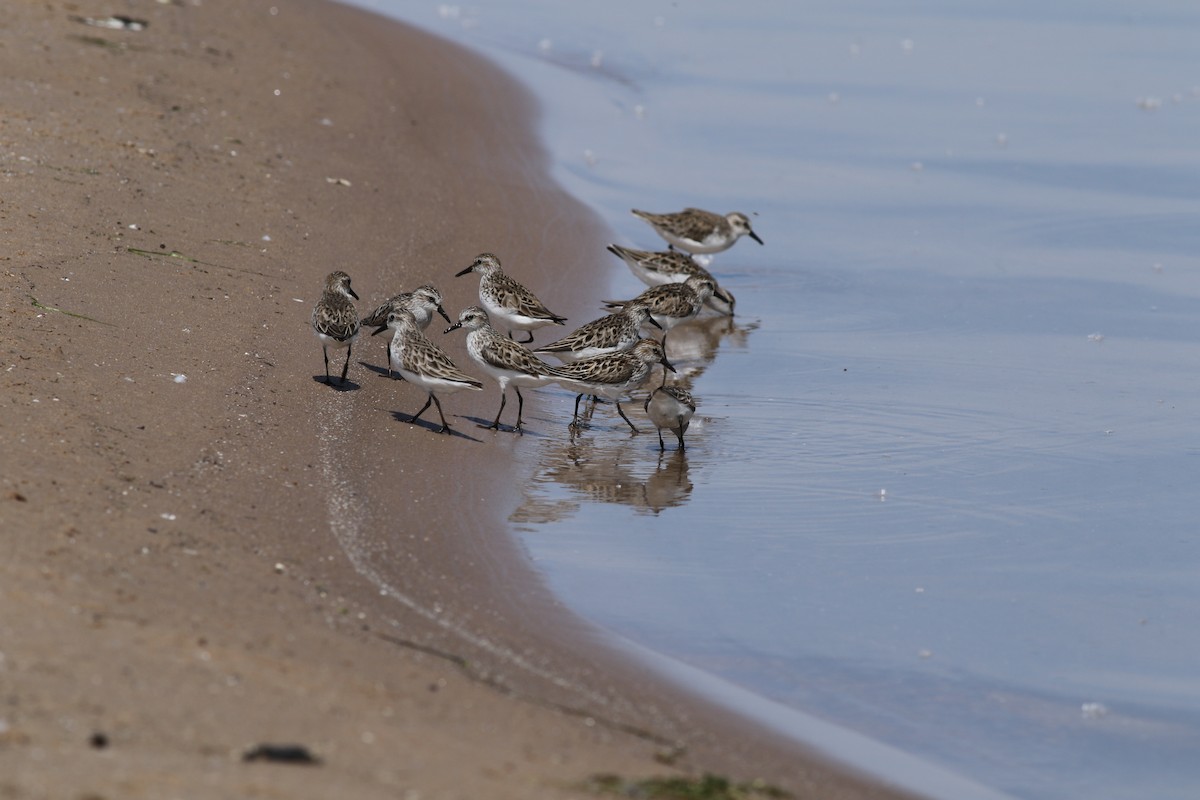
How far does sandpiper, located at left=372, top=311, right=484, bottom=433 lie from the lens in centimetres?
1021

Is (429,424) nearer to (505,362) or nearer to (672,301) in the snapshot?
(505,362)

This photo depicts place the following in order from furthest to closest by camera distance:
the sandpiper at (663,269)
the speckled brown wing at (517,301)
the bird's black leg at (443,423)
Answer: the sandpiper at (663,269) → the speckled brown wing at (517,301) → the bird's black leg at (443,423)

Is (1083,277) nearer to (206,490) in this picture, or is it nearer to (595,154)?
(595,154)

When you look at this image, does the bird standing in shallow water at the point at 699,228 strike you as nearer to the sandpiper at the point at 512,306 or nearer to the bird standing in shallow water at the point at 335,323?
the sandpiper at the point at 512,306

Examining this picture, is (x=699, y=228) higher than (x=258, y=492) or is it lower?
higher

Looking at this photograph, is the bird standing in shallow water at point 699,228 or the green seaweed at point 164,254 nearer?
the green seaweed at point 164,254

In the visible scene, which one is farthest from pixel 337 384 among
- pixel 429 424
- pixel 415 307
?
pixel 415 307

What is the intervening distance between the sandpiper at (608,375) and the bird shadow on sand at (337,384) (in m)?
1.40

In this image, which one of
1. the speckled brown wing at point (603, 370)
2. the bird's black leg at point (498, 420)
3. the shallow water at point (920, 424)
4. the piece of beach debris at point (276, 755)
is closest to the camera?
the piece of beach debris at point (276, 755)

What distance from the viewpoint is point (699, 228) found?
15.8 m

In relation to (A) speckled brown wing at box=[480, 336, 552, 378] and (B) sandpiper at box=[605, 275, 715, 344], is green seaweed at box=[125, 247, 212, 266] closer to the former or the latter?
(A) speckled brown wing at box=[480, 336, 552, 378]

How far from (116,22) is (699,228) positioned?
27.5 ft

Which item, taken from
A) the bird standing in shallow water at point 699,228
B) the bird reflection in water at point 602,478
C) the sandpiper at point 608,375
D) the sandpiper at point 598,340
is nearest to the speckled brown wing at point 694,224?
the bird standing in shallow water at point 699,228

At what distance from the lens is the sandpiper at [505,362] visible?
1074 cm
